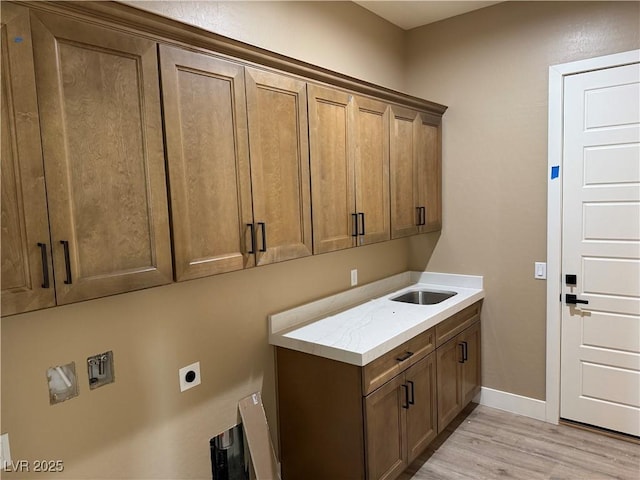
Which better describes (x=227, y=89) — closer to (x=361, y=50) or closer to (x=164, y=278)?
(x=164, y=278)

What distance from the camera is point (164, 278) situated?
162 centimetres

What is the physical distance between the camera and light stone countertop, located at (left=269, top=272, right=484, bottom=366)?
7.20 ft

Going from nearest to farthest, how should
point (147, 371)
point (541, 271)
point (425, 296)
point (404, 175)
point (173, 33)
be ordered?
point (173, 33), point (147, 371), point (404, 175), point (541, 271), point (425, 296)

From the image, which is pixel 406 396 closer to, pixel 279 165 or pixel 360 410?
pixel 360 410

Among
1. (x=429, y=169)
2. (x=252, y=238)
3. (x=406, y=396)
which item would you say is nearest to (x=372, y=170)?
(x=429, y=169)

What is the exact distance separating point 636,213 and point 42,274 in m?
3.15

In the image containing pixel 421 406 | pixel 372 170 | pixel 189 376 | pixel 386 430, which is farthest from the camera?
pixel 372 170

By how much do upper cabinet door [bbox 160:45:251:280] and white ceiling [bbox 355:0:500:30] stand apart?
175 centimetres

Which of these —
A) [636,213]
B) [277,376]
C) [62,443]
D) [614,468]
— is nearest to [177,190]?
[62,443]

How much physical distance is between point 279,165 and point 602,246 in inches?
87.4

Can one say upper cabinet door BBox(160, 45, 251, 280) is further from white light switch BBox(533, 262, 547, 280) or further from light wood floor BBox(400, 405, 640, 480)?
white light switch BBox(533, 262, 547, 280)

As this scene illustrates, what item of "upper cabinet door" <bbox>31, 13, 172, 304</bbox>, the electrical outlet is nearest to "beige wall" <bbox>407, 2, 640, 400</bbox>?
the electrical outlet

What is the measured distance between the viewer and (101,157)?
1438 millimetres

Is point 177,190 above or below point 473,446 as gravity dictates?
above
